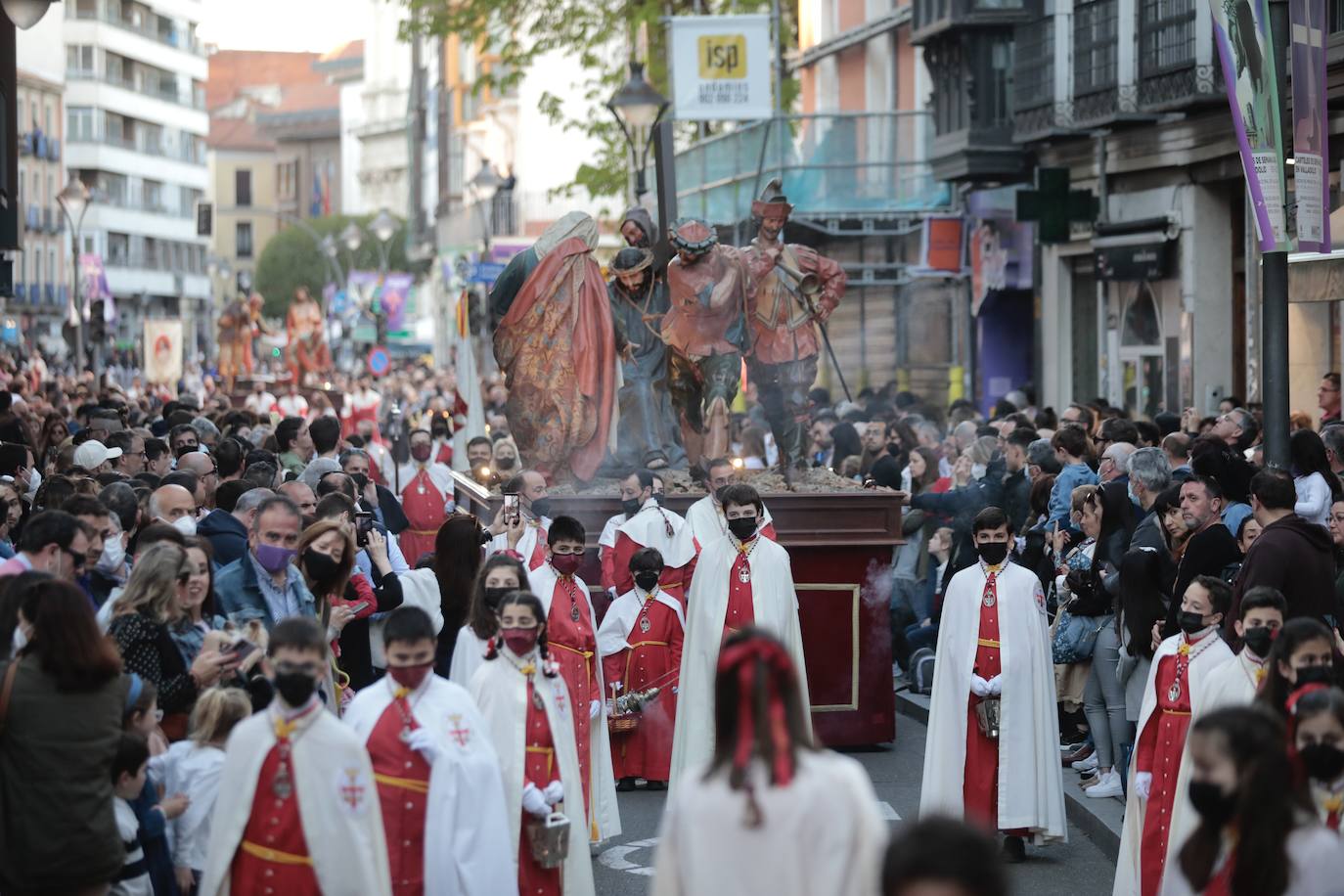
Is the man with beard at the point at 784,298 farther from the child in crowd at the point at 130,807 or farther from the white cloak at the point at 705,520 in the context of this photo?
the child in crowd at the point at 130,807

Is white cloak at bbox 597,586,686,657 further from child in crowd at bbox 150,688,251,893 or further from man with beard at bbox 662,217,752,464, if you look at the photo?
child in crowd at bbox 150,688,251,893

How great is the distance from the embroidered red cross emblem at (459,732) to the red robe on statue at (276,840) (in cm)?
63

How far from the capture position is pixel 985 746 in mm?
10789

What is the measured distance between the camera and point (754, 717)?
5.32 m

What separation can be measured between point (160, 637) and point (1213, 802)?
3.61m

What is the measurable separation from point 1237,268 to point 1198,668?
1532cm

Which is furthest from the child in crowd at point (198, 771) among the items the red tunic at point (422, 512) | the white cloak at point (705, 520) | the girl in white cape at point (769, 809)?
the red tunic at point (422, 512)

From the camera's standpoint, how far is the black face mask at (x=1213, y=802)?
598cm

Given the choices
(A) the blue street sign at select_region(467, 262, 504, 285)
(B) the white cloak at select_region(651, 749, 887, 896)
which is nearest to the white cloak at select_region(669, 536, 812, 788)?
(B) the white cloak at select_region(651, 749, 887, 896)

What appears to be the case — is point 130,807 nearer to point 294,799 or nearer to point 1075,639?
point 294,799

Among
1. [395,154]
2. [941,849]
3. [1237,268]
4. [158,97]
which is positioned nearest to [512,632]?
[941,849]

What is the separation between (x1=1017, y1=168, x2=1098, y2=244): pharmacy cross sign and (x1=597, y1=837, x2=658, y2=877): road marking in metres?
16.0

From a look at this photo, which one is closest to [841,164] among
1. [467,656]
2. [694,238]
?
[694,238]

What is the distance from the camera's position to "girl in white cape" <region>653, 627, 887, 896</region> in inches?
208
